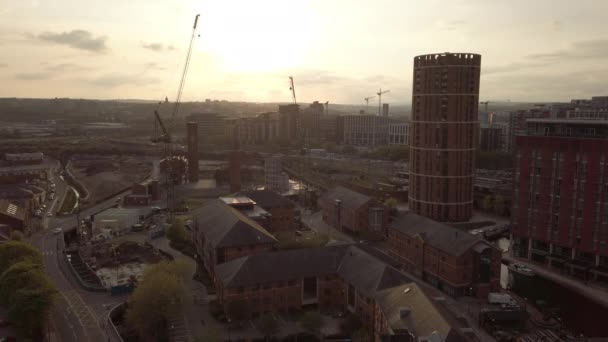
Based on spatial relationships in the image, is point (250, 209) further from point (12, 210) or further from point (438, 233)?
point (12, 210)

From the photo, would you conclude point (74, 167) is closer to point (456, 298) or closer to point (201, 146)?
point (201, 146)

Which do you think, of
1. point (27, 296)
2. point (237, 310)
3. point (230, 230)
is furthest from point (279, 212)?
point (27, 296)

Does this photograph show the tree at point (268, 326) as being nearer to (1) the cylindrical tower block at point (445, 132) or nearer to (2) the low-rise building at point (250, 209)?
(2) the low-rise building at point (250, 209)

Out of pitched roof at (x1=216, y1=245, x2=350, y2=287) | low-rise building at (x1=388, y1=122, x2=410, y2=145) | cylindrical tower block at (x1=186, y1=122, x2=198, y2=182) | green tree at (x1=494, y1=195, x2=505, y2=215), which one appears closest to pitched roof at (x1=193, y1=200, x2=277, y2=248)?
pitched roof at (x1=216, y1=245, x2=350, y2=287)

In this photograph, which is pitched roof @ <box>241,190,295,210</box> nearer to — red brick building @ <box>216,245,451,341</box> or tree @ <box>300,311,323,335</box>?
red brick building @ <box>216,245,451,341</box>

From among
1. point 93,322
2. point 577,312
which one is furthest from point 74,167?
point 577,312

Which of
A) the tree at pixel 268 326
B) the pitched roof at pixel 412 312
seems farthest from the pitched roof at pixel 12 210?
the pitched roof at pixel 412 312
